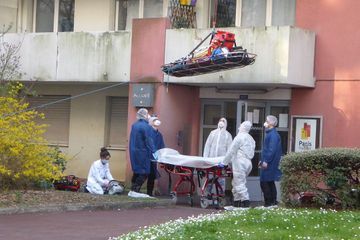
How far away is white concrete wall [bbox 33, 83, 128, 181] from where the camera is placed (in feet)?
71.1

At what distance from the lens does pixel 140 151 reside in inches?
Result: 674

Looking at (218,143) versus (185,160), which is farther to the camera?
(218,143)

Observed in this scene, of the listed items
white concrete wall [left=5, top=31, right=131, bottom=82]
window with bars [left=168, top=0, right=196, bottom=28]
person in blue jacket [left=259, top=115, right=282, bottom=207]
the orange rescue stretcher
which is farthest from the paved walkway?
window with bars [left=168, top=0, right=196, bottom=28]

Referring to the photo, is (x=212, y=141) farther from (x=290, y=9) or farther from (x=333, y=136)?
(x=290, y=9)

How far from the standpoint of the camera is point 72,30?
22172 mm

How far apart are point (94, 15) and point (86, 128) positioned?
131 inches

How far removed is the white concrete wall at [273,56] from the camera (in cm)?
1697

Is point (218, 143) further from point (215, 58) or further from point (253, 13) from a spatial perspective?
point (253, 13)

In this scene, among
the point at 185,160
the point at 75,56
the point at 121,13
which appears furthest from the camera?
the point at 121,13

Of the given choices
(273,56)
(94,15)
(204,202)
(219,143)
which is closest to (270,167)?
(204,202)

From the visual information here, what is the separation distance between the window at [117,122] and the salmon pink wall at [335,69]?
5.73 m

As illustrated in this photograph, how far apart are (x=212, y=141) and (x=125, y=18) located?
19.2 feet

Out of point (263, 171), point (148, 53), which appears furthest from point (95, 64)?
point (263, 171)

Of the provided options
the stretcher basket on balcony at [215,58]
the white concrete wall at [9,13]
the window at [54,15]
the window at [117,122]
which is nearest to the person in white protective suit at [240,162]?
the stretcher basket on balcony at [215,58]
